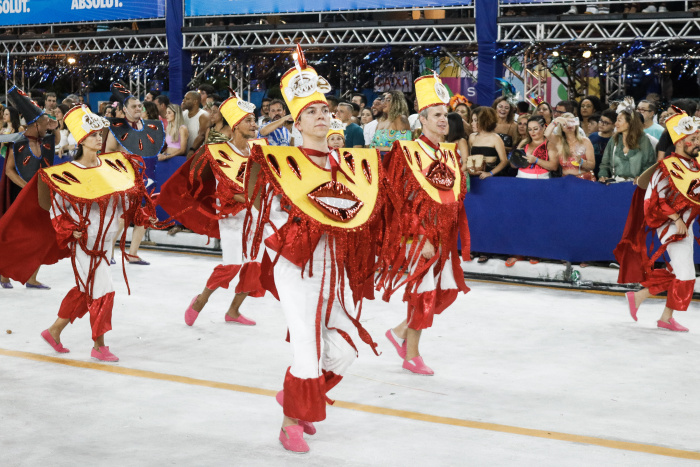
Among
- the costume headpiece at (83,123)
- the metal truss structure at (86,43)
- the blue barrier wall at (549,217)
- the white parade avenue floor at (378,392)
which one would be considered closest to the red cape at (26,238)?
the costume headpiece at (83,123)

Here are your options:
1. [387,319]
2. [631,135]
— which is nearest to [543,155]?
[631,135]

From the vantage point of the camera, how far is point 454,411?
5512mm

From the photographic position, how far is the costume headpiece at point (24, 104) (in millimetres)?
8578

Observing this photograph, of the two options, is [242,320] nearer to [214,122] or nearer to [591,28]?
[214,122]

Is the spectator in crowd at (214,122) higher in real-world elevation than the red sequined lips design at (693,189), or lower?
higher

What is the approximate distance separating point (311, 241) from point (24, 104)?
500 centimetres

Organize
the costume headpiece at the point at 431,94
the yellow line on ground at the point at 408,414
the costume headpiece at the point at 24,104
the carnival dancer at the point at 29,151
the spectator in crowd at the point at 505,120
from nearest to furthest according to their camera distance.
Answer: the yellow line on ground at the point at 408,414 → the costume headpiece at the point at 431,94 → the costume headpiece at the point at 24,104 → the carnival dancer at the point at 29,151 → the spectator in crowd at the point at 505,120

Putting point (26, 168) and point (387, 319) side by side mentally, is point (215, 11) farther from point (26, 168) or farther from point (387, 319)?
point (387, 319)

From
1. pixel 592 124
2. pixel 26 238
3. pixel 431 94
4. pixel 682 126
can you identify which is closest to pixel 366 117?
pixel 592 124

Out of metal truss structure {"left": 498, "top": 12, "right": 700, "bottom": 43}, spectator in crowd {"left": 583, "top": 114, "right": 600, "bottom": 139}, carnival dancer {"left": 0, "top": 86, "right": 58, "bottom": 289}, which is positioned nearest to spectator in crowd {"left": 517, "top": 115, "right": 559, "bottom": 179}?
spectator in crowd {"left": 583, "top": 114, "right": 600, "bottom": 139}

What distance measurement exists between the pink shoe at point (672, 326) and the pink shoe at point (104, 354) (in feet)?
14.7

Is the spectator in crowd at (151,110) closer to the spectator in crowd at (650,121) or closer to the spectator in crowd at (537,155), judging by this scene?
the spectator in crowd at (537,155)

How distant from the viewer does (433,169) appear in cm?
621

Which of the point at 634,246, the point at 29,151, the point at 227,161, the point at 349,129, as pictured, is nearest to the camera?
the point at 227,161
